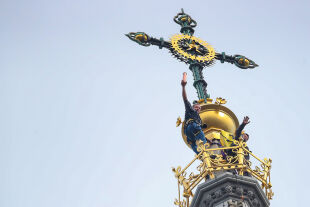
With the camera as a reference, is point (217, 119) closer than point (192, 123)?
No

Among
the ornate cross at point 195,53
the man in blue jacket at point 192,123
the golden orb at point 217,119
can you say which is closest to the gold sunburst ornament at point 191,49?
the ornate cross at point 195,53

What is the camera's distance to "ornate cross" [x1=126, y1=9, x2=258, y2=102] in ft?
109

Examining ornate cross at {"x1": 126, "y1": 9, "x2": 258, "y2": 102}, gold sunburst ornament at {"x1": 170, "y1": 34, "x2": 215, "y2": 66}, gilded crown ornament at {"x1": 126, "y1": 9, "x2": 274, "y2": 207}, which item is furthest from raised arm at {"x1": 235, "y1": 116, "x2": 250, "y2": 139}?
gold sunburst ornament at {"x1": 170, "y1": 34, "x2": 215, "y2": 66}

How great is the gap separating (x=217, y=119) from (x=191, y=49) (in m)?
5.51

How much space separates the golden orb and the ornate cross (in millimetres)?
2143

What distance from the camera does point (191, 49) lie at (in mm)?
33812

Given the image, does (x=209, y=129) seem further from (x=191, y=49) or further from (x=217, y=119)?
(x=191, y=49)

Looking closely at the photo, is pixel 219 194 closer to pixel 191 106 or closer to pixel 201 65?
pixel 191 106

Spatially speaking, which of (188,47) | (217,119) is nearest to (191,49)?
(188,47)

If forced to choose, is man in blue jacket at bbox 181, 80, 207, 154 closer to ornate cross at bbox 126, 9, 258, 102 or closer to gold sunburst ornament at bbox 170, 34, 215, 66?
ornate cross at bbox 126, 9, 258, 102

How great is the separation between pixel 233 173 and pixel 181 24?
12.8 metres

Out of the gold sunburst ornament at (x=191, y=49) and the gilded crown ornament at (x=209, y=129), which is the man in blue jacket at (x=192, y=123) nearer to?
the gilded crown ornament at (x=209, y=129)

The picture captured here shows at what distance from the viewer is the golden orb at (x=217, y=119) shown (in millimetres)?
29203

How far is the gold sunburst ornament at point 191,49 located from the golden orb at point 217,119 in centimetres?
431
